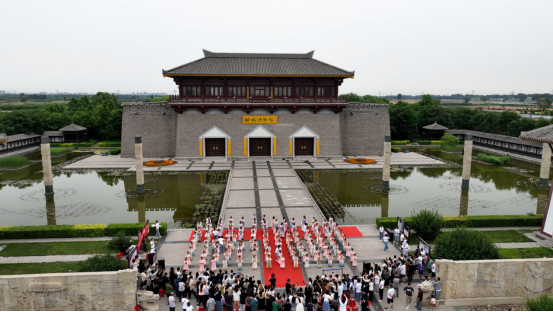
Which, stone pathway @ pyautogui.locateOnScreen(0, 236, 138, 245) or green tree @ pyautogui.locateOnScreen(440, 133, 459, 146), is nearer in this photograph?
stone pathway @ pyautogui.locateOnScreen(0, 236, 138, 245)

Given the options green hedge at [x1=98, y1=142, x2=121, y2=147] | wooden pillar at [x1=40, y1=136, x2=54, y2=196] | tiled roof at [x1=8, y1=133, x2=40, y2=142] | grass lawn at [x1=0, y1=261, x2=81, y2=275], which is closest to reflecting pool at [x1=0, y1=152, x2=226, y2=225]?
wooden pillar at [x1=40, y1=136, x2=54, y2=196]

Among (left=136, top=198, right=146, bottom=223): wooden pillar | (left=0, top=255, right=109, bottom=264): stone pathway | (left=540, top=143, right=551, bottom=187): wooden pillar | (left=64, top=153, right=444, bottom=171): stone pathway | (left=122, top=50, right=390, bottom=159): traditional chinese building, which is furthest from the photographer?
(left=122, top=50, right=390, bottom=159): traditional chinese building

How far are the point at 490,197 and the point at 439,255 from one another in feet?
48.7

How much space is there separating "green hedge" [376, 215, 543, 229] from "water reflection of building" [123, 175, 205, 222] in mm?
11379

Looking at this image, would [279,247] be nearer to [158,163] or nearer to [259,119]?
[158,163]

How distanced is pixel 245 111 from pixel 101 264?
28200 mm

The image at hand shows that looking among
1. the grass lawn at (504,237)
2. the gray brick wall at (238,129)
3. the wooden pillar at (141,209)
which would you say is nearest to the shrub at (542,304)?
the grass lawn at (504,237)

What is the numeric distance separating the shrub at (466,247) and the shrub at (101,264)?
12.7 m

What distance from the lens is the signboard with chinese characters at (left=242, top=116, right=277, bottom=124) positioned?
131ft

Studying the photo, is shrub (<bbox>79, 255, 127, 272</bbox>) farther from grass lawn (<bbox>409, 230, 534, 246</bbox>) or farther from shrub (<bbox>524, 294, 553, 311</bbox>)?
shrub (<bbox>524, 294, 553, 311</bbox>)

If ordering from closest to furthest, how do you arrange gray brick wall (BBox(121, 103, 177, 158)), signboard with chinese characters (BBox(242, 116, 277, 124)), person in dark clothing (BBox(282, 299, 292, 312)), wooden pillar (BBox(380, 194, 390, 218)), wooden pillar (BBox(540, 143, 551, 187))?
person in dark clothing (BBox(282, 299, 292, 312)) < wooden pillar (BBox(380, 194, 390, 218)) < wooden pillar (BBox(540, 143, 551, 187)) < signboard with chinese characters (BBox(242, 116, 277, 124)) < gray brick wall (BBox(121, 103, 177, 158))

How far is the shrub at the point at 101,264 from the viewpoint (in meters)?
13.3

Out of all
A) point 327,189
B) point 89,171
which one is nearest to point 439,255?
point 327,189

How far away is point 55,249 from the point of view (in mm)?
17266
